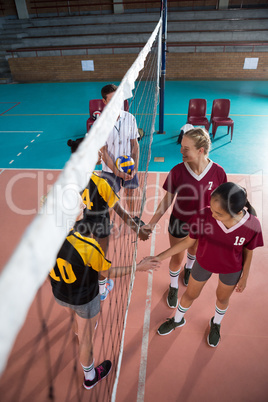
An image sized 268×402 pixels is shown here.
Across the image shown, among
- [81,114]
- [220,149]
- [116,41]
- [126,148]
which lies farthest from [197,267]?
[116,41]

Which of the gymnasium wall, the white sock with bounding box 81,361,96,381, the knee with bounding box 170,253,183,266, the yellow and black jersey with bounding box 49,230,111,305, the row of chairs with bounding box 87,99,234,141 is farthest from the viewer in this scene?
the gymnasium wall

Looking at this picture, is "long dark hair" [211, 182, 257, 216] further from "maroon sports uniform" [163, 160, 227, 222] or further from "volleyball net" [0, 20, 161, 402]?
"volleyball net" [0, 20, 161, 402]

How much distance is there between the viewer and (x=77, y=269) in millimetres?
1795

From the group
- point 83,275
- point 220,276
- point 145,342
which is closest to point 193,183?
point 220,276

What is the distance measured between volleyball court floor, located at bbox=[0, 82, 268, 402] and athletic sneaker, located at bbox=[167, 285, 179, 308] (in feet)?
0.21

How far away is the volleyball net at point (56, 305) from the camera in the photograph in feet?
1.56

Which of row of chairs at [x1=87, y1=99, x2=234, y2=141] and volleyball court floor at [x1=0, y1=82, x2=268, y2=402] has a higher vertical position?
row of chairs at [x1=87, y1=99, x2=234, y2=141]

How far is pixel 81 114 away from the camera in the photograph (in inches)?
353

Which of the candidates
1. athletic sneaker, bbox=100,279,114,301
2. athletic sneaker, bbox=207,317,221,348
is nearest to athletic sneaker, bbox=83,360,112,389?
athletic sneaker, bbox=100,279,114,301

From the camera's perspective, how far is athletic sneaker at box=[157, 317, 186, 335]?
2693 millimetres

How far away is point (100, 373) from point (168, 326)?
78 cm

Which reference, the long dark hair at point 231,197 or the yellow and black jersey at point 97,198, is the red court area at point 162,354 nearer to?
the yellow and black jersey at point 97,198

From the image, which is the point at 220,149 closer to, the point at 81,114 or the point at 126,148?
the point at 126,148

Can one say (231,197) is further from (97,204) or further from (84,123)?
(84,123)
